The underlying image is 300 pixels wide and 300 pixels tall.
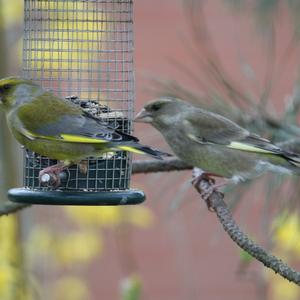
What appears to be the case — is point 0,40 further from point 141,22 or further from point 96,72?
point 141,22

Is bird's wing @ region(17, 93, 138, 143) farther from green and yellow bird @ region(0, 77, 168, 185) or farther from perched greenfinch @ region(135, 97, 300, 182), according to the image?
perched greenfinch @ region(135, 97, 300, 182)

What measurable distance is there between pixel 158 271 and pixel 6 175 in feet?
19.0

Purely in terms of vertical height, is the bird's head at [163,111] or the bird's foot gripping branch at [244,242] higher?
the bird's head at [163,111]

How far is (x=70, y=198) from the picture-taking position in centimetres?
467

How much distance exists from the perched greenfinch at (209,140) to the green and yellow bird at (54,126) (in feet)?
2.62

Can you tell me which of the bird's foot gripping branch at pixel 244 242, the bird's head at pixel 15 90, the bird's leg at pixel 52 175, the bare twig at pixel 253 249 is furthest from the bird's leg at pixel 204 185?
the bird's head at pixel 15 90

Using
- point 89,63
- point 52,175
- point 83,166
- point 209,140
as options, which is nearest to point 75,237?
point 209,140

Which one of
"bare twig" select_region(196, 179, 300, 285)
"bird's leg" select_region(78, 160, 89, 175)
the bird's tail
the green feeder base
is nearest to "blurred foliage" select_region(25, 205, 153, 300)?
"bird's leg" select_region(78, 160, 89, 175)

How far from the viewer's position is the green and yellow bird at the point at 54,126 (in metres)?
4.70

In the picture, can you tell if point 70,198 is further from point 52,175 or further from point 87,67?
point 87,67

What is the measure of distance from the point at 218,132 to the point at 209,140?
90 mm

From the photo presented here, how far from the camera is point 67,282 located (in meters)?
9.12

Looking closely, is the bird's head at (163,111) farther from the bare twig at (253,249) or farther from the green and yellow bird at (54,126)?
the bare twig at (253,249)

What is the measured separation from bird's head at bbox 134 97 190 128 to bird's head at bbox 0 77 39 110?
93 centimetres
